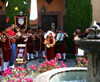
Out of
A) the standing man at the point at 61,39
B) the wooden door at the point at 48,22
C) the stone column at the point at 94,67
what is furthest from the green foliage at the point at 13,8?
the stone column at the point at 94,67

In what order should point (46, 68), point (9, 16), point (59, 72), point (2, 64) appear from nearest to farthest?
point (59, 72) → point (46, 68) → point (2, 64) → point (9, 16)

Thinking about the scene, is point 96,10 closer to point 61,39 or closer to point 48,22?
point 48,22

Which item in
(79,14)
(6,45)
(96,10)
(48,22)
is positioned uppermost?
(96,10)

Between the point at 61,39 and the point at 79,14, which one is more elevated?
the point at 79,14

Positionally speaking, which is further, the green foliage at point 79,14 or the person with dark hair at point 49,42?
the green foliage at point 79,14

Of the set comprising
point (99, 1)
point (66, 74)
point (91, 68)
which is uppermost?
point (99, 1)

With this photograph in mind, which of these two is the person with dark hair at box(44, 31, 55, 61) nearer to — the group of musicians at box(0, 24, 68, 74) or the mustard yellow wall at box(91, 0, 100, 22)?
the group of musicians at box(0, 24, 68, 74)

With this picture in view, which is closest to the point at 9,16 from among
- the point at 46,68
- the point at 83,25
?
the point at 83,25

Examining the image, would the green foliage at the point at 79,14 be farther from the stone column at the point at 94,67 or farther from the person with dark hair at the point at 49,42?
the stone column at the point at 94,67

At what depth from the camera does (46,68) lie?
15.8ft

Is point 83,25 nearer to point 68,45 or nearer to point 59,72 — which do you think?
point 68,45

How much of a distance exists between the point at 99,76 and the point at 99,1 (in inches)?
387

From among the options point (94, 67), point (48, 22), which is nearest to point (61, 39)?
point (48, 22)

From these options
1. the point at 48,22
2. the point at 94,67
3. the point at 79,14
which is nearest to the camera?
the point at 94,67
